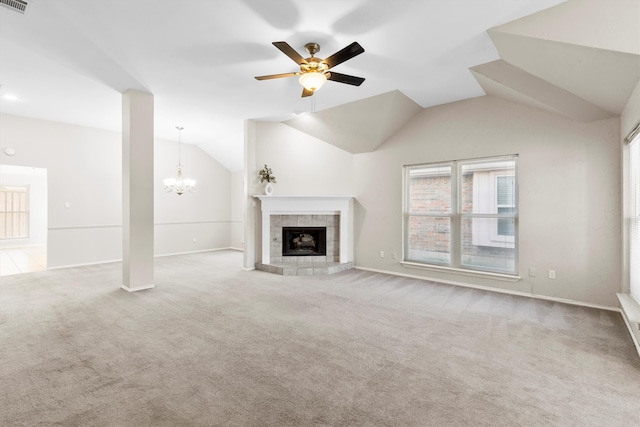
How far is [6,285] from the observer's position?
480 centimetres

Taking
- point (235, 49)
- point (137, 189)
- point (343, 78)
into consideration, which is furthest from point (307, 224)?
point (235, 49)

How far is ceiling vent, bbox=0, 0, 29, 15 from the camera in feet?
8.25

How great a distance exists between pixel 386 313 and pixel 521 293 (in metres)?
2.24

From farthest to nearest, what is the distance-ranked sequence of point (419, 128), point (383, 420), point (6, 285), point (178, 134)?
point (178, 134), point (419, 128), point (6, 285), point (383, 420)

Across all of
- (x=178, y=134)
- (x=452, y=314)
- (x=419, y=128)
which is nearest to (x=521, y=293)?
(x=452, y=314)

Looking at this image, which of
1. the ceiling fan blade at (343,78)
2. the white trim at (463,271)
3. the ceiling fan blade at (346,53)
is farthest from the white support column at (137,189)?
the white trim at (463,271)

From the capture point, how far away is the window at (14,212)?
9883 mm

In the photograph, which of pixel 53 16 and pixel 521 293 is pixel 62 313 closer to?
pixel 53 16

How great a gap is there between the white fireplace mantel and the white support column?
6.79 ft

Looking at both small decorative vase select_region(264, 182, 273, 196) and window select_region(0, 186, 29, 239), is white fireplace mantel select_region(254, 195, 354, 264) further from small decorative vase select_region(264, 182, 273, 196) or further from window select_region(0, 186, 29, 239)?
window select_region(0, 186, 29, 239)

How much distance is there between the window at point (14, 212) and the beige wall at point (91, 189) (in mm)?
5772

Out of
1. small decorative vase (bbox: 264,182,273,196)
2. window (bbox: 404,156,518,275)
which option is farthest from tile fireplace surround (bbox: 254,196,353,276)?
→ window (bbox: 404,156,518,275)

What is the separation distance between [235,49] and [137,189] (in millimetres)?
2594

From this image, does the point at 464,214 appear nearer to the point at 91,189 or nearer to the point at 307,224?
the point at 307,224
